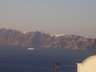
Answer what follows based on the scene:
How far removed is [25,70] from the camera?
10300cm

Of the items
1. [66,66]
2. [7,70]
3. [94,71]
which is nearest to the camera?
[94,71]

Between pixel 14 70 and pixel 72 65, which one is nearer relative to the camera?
pixel 14 70

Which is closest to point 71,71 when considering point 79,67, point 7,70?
point 7,70

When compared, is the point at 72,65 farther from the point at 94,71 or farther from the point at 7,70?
the point at 94,71

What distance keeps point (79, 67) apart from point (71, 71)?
69828mm

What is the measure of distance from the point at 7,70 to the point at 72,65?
1545 inches

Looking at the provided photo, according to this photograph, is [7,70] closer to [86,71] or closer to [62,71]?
[62,71]

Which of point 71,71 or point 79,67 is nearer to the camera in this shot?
point 79,67

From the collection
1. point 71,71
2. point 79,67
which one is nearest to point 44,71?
point 71,71

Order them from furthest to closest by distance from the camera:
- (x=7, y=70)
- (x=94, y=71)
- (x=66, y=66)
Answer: (x=66, y=66)
(x=7, y=70)
(x=94, y=71)

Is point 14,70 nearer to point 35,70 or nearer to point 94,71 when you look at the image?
point 35,70

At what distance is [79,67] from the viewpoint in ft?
110

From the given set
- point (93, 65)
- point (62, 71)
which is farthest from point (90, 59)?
point (62, 71)

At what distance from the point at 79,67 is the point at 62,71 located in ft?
228
